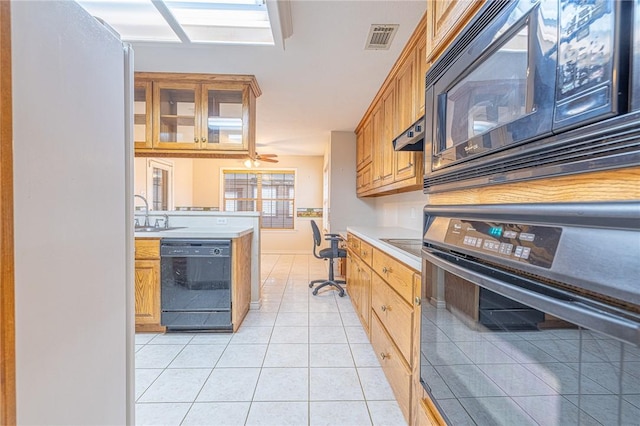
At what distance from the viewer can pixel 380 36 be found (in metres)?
2.05

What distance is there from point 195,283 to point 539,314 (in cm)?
248

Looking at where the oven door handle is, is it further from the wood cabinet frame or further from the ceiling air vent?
the ceiling air vent

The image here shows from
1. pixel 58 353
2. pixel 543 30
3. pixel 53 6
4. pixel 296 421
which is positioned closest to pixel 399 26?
pixel 543 30

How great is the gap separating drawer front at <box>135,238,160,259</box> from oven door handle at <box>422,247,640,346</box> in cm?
243

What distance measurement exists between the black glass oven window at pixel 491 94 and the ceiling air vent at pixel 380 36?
140 centimetres

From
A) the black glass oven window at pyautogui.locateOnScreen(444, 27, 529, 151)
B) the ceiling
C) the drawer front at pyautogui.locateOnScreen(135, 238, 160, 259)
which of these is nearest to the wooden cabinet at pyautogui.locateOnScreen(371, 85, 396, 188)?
the ceiling

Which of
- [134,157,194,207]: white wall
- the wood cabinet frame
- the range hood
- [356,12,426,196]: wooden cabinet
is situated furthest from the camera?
[134,157,194,207]: white wall

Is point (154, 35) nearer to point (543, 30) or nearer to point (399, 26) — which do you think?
point (399, 26)

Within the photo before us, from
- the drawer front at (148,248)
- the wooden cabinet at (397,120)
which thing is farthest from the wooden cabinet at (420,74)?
the drawer front at (148,248)

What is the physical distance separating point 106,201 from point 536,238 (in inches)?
41.2

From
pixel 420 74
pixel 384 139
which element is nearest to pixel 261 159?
pixel 384 139

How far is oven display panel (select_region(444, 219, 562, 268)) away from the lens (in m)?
0.50

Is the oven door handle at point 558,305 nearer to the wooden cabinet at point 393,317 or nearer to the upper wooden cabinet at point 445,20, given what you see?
the wooden cabinet at point 393,317

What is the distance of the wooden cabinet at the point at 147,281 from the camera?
2.44 m
